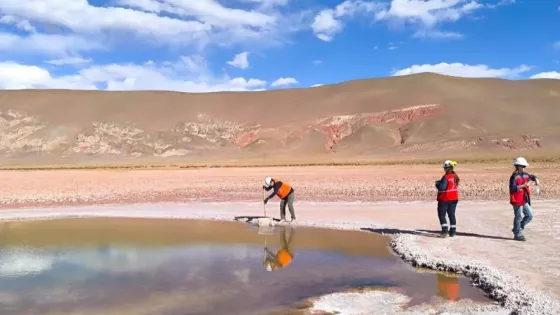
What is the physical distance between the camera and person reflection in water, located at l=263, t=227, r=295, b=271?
11.5m

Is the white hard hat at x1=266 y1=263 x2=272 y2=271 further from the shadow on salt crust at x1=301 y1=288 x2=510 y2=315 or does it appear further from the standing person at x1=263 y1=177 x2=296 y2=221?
the standing person at x1=263 y1=177 x2=296 y2=221

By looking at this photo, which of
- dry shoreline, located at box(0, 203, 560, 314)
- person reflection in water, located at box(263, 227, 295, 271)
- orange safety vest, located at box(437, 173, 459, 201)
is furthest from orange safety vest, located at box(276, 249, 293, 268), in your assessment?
orange safety vest, located at box(437, 173, 459, 201)

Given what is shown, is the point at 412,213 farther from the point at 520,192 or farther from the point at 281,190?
the point at 520,192

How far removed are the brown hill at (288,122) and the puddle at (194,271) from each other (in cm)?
8157

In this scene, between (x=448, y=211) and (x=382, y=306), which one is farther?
(x=448, y=211)

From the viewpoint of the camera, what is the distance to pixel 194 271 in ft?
36.3

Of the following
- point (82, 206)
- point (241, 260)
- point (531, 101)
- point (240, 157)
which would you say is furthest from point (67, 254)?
point (531, 101)

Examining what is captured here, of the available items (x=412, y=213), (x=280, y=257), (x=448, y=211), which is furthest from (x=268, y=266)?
(x=412, y=213)

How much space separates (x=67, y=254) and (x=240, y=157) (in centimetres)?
9622

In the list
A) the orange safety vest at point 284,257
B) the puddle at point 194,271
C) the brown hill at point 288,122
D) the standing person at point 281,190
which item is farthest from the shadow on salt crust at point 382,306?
the brown hill at point 288,122

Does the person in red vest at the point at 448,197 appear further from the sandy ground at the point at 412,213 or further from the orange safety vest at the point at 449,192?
the sandy ground at the point at 412,213

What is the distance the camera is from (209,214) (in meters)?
19.6

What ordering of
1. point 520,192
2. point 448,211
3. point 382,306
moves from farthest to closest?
point 448,211
point 520,192
point 382,306

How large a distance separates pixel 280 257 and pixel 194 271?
6.91 ft
